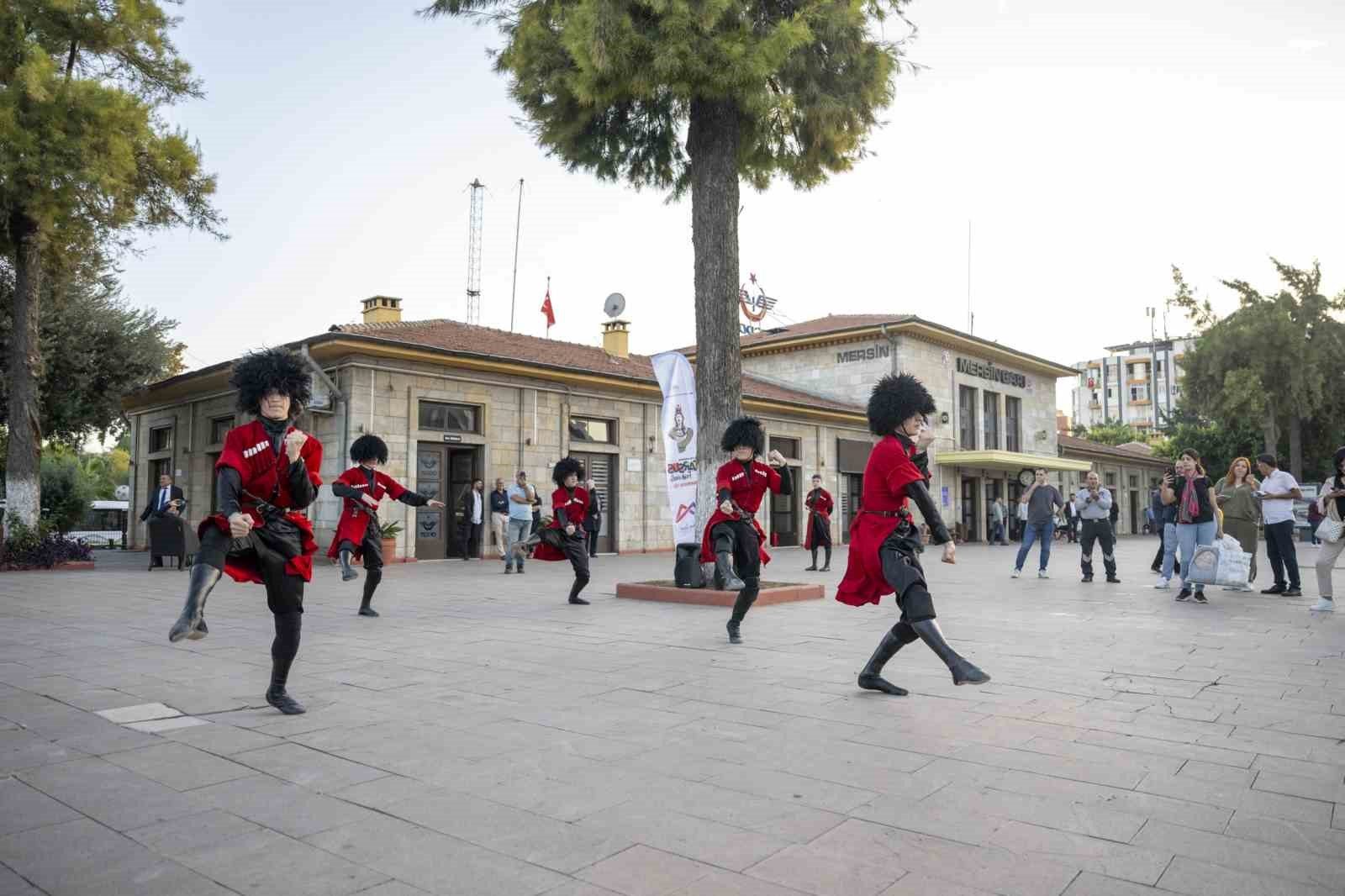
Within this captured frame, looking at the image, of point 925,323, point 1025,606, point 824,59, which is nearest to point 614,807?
point 1025,606

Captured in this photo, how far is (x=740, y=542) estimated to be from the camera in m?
7.48

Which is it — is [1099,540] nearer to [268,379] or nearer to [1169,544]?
[1169,544]

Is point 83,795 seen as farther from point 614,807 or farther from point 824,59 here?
point 824,59

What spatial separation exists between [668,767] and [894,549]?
2.06 meters

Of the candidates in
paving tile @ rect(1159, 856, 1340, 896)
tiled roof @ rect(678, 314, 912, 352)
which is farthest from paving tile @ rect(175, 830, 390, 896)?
tiled roof @ rect(678, 314, 912, 352)

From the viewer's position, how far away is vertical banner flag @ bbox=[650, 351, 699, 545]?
1163 centimetres

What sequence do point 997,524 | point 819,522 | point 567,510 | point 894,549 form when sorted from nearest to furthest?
point 894,549
point 567,510
point 819,522
point 997,524

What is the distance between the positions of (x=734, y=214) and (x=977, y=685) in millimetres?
7728

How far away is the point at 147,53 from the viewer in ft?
54.8

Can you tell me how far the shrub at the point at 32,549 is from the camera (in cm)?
1545

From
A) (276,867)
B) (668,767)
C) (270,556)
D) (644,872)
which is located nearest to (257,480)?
(270,556)

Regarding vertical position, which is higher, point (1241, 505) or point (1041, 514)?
point (1241, 505)

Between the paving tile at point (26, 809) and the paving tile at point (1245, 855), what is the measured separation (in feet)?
11.6

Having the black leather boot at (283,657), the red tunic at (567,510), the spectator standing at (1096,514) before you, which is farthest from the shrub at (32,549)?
the spectator standing at (1096,514)
